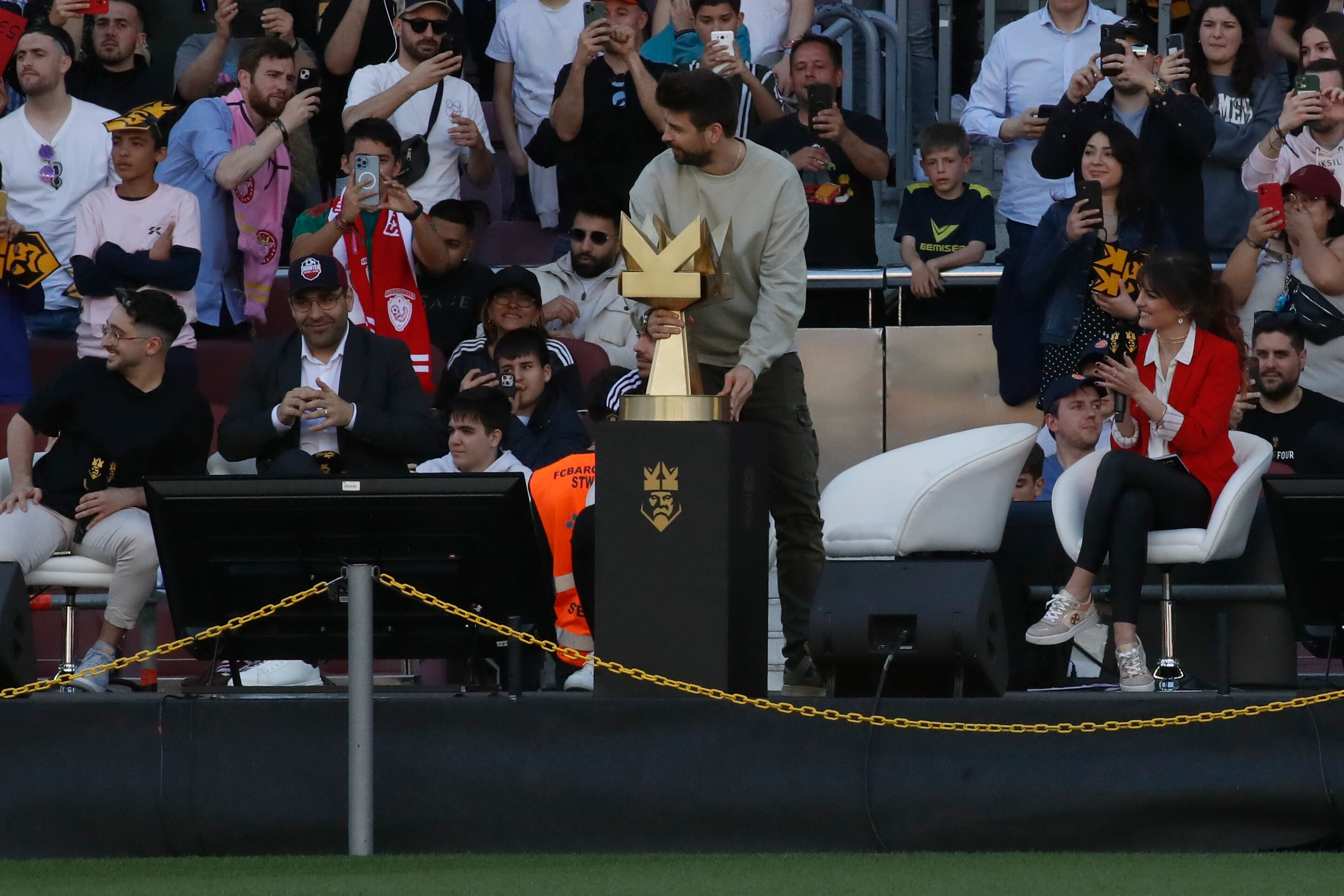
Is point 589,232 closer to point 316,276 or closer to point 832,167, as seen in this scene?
point 832,167

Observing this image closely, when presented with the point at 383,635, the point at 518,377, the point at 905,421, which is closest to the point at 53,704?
the point at 383,635

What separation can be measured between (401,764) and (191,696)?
0.69 m

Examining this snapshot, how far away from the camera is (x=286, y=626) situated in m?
6.42

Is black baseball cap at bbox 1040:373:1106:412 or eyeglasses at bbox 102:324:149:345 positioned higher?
eyeglasses at bbox 102:324:149:345

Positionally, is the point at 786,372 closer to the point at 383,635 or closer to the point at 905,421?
the point at 383,635

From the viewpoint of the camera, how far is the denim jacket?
30.1ft

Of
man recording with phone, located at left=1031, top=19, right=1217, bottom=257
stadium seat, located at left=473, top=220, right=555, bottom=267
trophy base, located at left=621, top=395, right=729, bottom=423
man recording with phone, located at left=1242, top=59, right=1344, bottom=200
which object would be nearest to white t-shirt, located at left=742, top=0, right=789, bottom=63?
stadium seat, located at left=473, top=220, right=555, bottom=267

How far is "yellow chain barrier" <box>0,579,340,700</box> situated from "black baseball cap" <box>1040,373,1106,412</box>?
354cm

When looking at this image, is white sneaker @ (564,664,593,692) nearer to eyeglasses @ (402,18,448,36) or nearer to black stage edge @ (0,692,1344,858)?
black stage edge @ (0,692,1344,858)

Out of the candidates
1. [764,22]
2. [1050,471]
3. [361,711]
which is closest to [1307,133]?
[1050,471]

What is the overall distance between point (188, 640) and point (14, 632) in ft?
2.57

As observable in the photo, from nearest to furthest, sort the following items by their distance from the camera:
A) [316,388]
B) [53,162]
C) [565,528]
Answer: [565,528]
[316,388]
[53,162]

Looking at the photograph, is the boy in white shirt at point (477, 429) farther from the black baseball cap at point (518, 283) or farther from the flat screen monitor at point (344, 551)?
the flat screen monitor at point (344, 551)

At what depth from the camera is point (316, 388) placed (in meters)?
8.02
